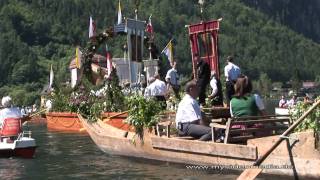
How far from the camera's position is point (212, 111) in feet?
53.8

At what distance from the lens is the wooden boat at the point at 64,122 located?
98.9 feet

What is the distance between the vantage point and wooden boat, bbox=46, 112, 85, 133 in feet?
98.9

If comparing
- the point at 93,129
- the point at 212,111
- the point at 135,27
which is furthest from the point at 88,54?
the point at 212,111

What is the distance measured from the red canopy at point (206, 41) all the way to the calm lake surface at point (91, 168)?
5.97 meters

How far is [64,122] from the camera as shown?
31.4 metres

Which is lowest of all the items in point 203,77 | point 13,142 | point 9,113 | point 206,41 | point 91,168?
point 91,168

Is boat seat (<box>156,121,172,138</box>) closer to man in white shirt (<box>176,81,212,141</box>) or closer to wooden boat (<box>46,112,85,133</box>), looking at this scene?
man in white shirt (<box>176,81,212,141</box>)

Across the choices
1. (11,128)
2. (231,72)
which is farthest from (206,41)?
(11,128)

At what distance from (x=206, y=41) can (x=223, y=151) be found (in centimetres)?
1056

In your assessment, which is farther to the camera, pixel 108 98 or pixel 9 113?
pixel 108 98

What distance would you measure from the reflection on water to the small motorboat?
→ 0.82 feet

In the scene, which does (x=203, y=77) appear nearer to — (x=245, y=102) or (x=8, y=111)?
(x=245, y=102)

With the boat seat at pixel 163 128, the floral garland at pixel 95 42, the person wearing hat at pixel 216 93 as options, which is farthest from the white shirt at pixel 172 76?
the floral garland at pixel 95 42

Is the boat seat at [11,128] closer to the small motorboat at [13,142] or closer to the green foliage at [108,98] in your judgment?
the small motorboat at [13,142]
